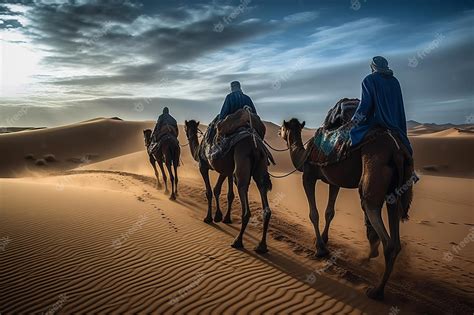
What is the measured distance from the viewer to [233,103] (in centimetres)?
863

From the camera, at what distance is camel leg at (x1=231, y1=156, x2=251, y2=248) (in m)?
7.37

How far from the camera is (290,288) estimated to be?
18.4ft

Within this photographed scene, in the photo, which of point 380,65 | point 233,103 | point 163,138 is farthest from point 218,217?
point 380,65

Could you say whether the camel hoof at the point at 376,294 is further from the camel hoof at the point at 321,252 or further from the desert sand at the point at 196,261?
the camel hoof at the point at 321,252

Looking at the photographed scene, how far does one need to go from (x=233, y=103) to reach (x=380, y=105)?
3.95 meters

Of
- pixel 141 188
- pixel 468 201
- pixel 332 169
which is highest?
pixel 332 169

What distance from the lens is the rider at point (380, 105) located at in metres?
5.60

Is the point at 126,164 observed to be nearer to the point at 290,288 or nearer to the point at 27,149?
the point at 27,149

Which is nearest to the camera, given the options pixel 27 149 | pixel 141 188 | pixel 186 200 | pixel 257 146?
pixel 257 146

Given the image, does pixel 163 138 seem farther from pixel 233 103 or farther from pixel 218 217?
pixel 233 103

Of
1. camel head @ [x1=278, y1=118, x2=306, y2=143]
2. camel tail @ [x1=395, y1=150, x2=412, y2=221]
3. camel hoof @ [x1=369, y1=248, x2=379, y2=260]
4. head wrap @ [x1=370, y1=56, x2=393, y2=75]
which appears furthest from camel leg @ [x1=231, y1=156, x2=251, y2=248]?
head wrap @ [x1=370, y1=56, x2=393, y2=75]

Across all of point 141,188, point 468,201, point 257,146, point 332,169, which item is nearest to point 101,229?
point 257,146

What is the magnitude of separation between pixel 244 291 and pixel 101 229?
4433mm

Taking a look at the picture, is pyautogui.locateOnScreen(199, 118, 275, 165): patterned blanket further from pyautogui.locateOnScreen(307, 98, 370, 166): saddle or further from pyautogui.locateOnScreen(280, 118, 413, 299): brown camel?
pyautogui.locateOnScreen(280, 118, 413, 299): brown camel
